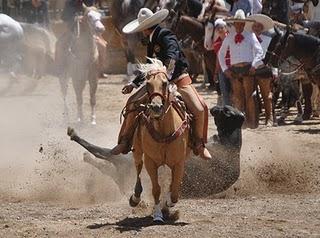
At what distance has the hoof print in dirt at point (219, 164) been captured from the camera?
1170 cm

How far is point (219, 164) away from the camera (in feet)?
39.0

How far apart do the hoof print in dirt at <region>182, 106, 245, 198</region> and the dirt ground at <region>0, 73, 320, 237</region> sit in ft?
0.56

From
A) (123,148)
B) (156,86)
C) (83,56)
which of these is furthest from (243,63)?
(156,86)

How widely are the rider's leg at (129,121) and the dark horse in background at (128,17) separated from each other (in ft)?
46.6

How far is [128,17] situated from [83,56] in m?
6.81

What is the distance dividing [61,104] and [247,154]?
8.13 metres

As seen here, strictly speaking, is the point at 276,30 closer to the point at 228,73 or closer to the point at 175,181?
the point at 228,73

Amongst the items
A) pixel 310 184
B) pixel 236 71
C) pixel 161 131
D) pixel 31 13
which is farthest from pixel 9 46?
pixel 161 131

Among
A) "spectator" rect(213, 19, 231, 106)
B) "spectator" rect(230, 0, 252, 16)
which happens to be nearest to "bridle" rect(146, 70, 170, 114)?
"spectator" rect(213, 19, 231, 106)

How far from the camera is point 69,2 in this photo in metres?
19.4

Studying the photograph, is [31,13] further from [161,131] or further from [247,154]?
[161,131]

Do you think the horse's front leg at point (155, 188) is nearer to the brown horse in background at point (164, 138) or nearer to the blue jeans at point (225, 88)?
the brown horse in background at point (164, 138)

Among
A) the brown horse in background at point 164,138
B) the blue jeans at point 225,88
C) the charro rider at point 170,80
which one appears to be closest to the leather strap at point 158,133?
the brown horse in background at point 164,138

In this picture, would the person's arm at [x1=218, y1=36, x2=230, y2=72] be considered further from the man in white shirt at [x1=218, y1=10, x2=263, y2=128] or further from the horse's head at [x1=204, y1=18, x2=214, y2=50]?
the horse's head at [x1=204, y1=18, x2=214, y2=50]
